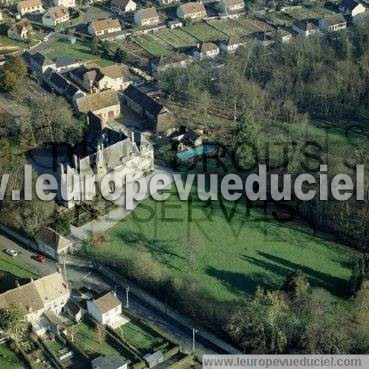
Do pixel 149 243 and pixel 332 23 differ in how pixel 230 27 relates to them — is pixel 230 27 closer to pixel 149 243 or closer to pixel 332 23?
pixel 332 23

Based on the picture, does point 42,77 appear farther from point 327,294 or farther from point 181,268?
point 327,294

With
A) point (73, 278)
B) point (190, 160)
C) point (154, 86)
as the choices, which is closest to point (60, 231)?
point (73, 278)

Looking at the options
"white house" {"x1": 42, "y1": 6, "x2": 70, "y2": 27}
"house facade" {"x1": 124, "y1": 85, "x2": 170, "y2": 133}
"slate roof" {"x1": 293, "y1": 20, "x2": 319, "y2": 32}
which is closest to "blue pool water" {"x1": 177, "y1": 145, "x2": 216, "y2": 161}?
"house facade" {"x1": 124, "y1": 85, "x2": 170, "y2": 133}

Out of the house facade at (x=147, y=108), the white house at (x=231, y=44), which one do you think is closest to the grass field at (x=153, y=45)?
the white house at (x=231, y=44)

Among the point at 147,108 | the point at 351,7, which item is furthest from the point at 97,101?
the point at 351,7

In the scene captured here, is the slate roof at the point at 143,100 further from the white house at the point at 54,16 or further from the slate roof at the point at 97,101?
the white house at the point at 54,16

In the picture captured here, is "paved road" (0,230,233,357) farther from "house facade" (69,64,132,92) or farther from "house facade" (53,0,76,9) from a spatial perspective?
"house facade" (53,0,76,9)
